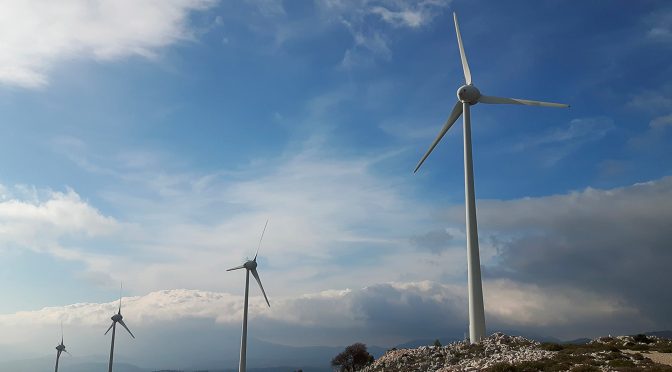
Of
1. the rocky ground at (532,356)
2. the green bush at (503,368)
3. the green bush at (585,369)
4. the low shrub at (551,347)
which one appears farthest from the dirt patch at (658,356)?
the green bush at (503,368)

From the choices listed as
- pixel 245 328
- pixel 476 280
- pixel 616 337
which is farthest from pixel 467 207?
pixel 245 328

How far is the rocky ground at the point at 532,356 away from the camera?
58.5 metres

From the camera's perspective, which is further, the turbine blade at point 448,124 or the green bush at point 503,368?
the turbine blade at point 448,124

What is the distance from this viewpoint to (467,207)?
272 ft

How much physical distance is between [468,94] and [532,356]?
43.7 m

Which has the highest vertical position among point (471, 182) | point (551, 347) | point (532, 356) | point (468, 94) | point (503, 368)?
point (468, 94)

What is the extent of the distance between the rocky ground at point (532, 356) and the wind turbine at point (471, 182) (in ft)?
11.9

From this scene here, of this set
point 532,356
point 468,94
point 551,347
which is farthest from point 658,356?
point 468,94

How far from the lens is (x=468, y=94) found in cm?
9131

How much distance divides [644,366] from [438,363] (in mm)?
27158

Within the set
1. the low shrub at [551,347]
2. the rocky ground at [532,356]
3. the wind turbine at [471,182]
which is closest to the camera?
the rocky ground at [532,356]

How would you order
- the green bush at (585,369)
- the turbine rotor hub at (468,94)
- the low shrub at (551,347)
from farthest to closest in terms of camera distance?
the turbine rotor hub at (468,94) < the low shrub at (551,347) < the green bush at (585,369)

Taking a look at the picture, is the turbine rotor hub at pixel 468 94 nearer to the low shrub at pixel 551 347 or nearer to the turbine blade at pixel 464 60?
the turbine blade at pixel 464 60

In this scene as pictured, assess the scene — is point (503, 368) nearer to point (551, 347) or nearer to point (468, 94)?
point (551, 347)
